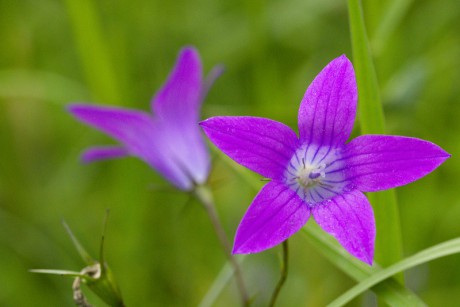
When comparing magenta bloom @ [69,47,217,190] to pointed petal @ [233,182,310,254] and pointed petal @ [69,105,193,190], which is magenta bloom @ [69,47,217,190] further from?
pointed petal @ [233,182,310,254]

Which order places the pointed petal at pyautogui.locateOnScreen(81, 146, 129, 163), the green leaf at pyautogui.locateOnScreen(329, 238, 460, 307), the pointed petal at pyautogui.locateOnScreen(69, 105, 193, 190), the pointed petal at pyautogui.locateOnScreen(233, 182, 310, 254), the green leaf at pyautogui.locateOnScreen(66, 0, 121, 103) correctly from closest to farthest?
the pointed petal at pyautogui.locateOnScreen(233, 182, 310, 254), the green leaf at pyautogui.locateOnScreen(329, 238, 460, 307), the pointed petal at pyautogui.locateOnScreen(69, 105, 193, 190), the pointed petal at pyautogui.locateOnScreen(81, 146, 129, 163), the green leaf at pyautogui.locateOnScreen(66, 0, 121, 103)

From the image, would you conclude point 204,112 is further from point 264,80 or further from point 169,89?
point 169,89

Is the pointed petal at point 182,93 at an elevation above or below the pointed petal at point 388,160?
above

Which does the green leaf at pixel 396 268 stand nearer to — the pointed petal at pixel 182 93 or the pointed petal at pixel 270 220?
the pointed petal at pixel 270 220

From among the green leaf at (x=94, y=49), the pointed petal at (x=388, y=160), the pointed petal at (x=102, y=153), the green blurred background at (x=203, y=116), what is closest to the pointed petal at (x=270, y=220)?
the pointed petal at (x=388, y=160)

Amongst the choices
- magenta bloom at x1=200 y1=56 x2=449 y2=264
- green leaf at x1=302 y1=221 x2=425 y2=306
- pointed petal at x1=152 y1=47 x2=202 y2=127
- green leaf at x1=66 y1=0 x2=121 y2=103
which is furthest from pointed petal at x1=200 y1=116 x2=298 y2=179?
green leaf at x1=66 y1=0 x2=121 y2=103

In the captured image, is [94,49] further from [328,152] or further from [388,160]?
[388,160]
